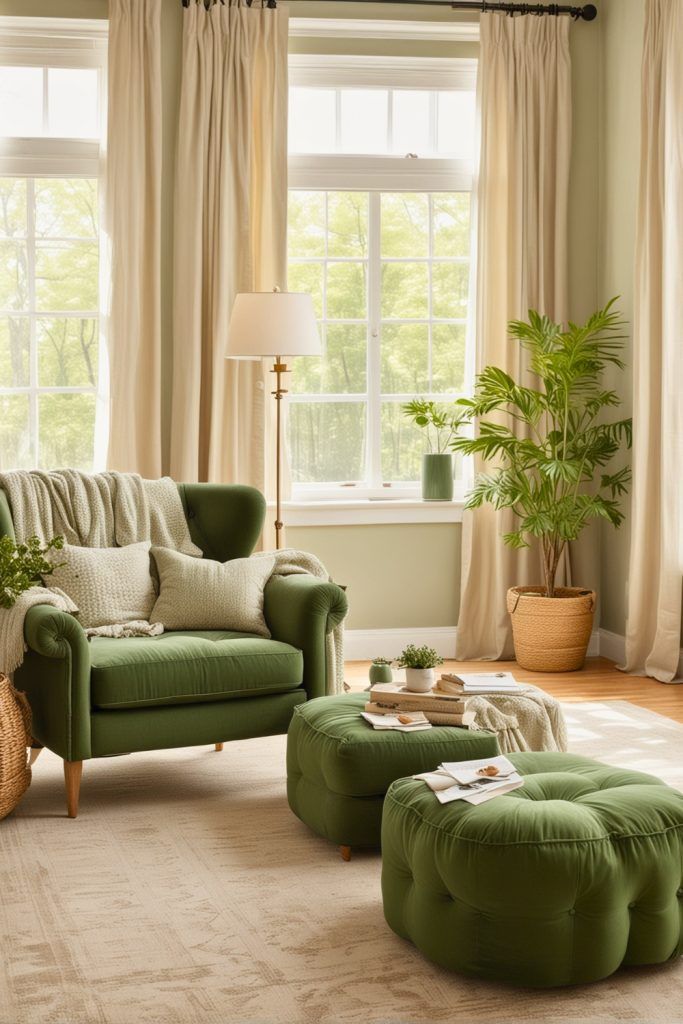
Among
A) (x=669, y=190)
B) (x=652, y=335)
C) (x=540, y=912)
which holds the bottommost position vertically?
(x=540, y=912)

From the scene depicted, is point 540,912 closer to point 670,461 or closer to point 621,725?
point 621,725

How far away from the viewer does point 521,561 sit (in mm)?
6363

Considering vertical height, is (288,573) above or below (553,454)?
Result: below

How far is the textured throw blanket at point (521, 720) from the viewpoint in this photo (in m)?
3.73

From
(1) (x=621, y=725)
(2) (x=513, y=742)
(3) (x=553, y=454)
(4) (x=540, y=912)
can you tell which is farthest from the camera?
(3) (x=553, y=454)

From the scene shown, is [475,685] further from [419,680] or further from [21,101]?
[21,101]

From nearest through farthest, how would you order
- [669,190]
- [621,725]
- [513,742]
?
[513,742] < [621,725] < [669,190]

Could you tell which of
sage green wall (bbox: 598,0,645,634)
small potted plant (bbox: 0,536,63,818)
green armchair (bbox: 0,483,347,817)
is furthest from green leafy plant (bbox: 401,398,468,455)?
small potted plant (bbox: 0,536,63,818)

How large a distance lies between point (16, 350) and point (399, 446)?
193 cm

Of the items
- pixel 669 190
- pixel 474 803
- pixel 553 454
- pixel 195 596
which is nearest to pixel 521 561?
pixel 553 454

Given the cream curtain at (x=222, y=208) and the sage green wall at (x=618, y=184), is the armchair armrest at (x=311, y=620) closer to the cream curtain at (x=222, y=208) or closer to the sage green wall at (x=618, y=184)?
the cream curtain at (x=222, y=208)

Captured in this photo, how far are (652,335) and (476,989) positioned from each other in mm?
3821

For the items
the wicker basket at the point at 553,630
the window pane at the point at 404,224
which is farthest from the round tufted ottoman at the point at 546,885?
the window pane at the point at 404,224

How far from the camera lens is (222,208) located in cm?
591
